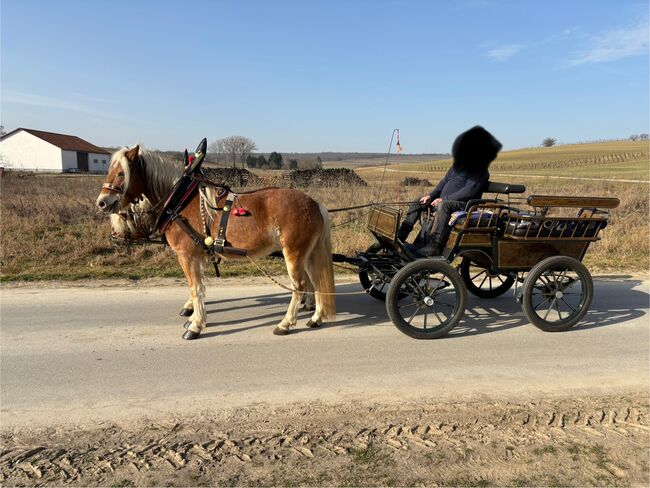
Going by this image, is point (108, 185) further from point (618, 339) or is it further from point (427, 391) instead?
point (618, 339)

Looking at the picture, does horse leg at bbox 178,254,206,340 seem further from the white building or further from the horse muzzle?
the white building

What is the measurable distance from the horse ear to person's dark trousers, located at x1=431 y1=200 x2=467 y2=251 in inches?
135

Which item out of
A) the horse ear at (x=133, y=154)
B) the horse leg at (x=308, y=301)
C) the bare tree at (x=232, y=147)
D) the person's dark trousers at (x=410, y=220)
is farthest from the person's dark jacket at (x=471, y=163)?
the bare tree at (x=232, y=147)

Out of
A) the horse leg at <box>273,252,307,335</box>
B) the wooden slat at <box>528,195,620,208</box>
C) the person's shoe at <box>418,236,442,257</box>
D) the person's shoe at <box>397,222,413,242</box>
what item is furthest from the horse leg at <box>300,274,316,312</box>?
the wooden slat at <box>528,195,620,208</box>

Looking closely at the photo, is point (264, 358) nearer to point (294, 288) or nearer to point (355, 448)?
point (294, 288)

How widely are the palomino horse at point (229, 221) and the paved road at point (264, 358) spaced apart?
21.0 inches

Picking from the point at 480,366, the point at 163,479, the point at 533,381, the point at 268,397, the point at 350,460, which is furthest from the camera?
the point at 480,366

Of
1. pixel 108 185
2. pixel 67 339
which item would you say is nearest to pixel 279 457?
pixel 67 339

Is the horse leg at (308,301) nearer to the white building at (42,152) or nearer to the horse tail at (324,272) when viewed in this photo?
the horse tail at (324,272)

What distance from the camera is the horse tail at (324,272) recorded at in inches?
194

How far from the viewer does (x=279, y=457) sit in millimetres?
2627

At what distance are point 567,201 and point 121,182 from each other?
478 centimetres

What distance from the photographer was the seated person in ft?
16.5

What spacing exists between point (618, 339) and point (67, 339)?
5854 mm
